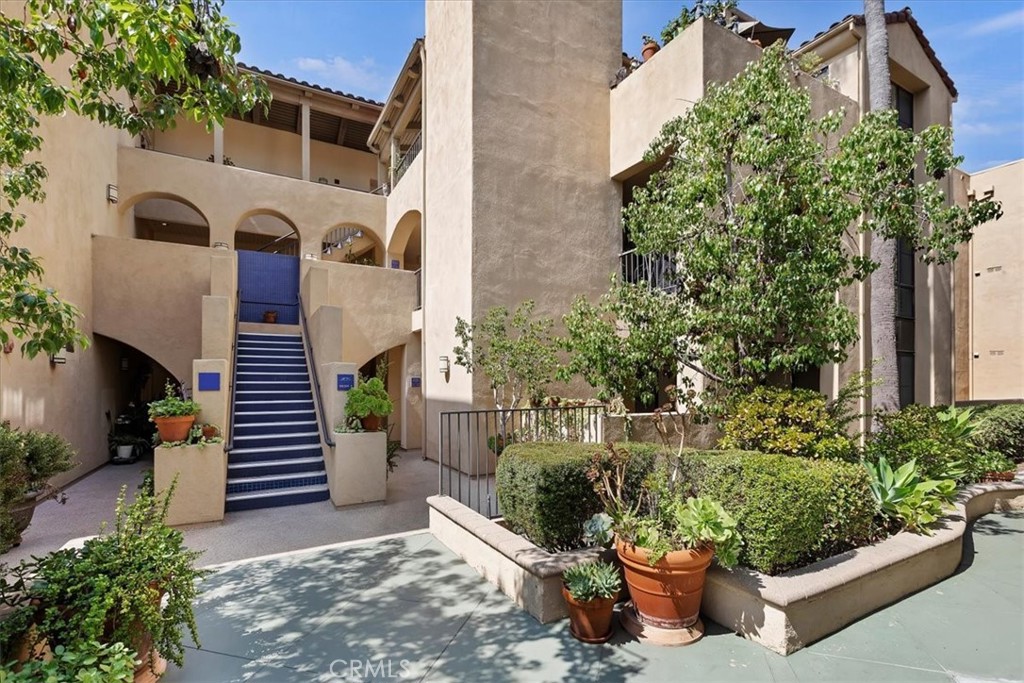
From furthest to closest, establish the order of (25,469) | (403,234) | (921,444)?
1. (403,234)
2. (921,444)
3. (25,469)

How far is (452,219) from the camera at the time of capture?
991cm

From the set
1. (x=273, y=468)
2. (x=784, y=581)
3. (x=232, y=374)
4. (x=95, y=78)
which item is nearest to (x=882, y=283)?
(x=784, y=581)

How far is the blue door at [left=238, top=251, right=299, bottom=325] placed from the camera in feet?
42.7

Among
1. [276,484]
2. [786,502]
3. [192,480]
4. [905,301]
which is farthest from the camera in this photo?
[905,301]

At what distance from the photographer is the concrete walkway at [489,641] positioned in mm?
3287

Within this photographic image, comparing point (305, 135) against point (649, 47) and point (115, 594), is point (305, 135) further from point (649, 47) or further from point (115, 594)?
point (115, 594)

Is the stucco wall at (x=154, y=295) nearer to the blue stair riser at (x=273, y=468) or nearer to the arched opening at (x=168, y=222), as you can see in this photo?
the blue stair riser at (x=273, y=468)

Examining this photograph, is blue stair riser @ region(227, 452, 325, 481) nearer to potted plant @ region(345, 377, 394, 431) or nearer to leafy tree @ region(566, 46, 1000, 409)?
potted plant @ region(345, 377, 394, 431)

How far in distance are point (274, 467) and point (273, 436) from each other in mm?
756

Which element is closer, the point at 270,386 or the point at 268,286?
the point at 270,386

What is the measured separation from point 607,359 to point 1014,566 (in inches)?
184

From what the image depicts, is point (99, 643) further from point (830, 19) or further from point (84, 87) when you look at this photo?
point (830, 19)

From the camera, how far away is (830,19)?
31.4ft

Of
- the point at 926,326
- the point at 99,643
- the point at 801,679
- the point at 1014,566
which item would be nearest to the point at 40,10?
the point at 99,643
